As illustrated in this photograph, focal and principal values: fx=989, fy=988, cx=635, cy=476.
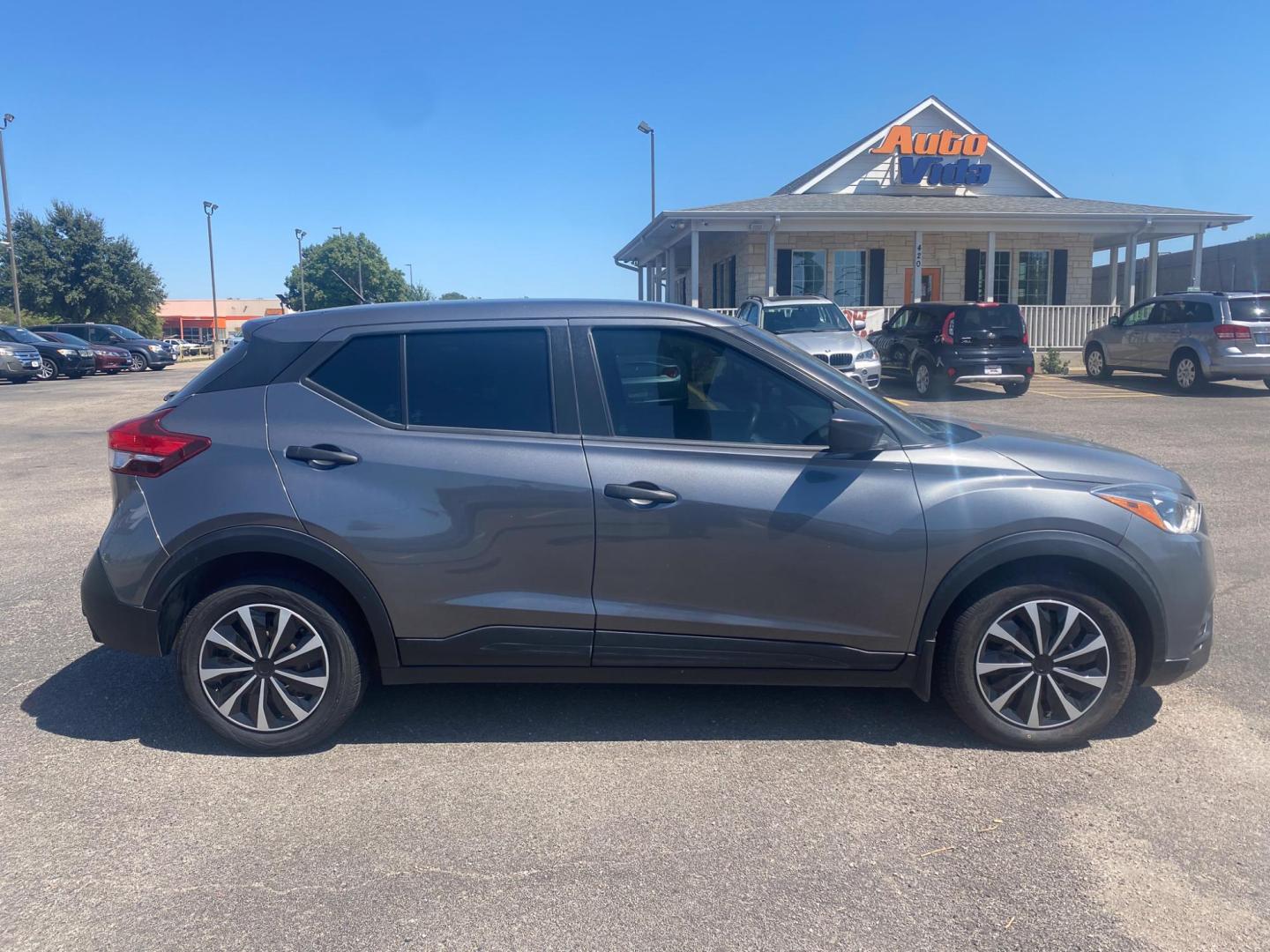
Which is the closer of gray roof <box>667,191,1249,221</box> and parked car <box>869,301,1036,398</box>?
parked car <box>869,301,1036,398</box>

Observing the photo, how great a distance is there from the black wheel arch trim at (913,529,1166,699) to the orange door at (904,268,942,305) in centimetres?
2376

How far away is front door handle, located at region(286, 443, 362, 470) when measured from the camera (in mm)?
3818

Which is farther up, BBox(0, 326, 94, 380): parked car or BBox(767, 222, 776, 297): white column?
BBox(767, 222, 776, 297): white column

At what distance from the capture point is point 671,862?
3.15 meters

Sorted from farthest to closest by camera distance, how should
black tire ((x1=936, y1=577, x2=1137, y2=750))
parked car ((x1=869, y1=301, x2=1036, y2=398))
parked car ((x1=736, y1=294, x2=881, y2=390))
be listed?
parked car ((x1=869, y1=301, x2=1036, y2=398))
parked car ((x1=736, y1=294, x2=881, y2=390))
black tire ((x1=936, y1=577, x2=1137, y2=750))

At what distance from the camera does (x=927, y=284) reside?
26.9 m

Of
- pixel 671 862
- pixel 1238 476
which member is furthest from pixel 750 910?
pixel 1238 476

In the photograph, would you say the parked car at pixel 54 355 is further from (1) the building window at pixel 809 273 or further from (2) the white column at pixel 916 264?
(2) the white column at pixel 916 264

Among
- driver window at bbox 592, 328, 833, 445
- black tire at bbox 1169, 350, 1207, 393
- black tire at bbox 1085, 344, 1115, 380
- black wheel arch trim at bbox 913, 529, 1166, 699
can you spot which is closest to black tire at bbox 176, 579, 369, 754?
driver window at bbox 592, 328, 833, 445

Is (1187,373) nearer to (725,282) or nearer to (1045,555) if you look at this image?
(725,282)

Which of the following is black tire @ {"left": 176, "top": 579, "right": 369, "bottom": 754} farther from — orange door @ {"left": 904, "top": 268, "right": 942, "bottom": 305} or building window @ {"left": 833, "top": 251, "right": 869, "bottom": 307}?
orange door @ {"left": 904, "top": 268, "right": 942, "bottom": 305}

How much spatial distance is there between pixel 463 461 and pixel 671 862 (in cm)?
164

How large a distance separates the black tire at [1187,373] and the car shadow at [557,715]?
51.2 ft

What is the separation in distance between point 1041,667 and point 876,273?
2367cm
